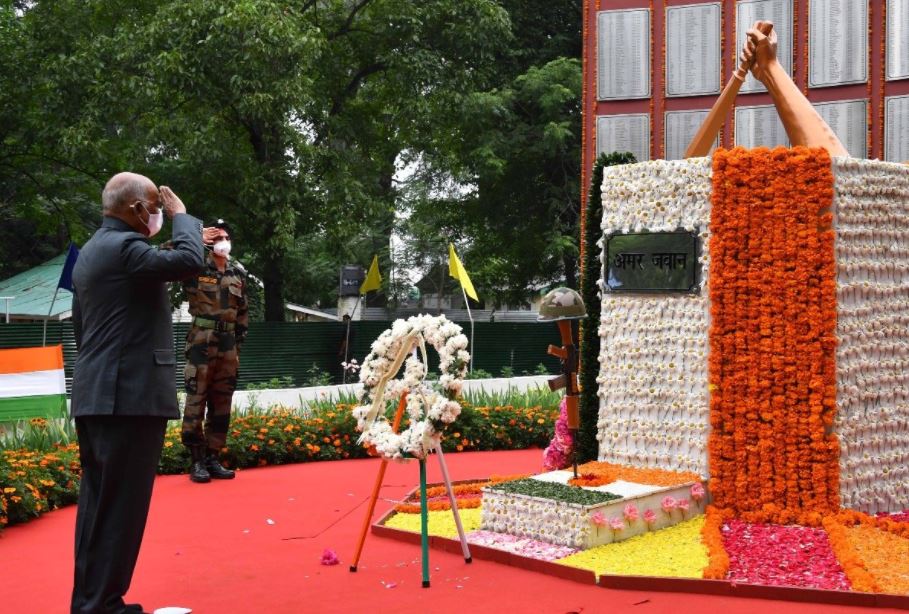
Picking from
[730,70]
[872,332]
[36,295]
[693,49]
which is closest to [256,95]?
[693,49]

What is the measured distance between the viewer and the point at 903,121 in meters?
17.2

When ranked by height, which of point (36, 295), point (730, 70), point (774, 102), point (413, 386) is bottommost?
point (413, 386)

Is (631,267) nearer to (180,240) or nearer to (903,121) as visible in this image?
(180,240)

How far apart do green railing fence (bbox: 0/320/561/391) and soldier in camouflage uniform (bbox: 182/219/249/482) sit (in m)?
6.42

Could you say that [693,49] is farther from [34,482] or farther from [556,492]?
[34,482]

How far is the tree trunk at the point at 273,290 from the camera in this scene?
877 inches

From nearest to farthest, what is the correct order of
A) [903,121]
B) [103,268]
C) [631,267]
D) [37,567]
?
[103,268], [37,567], [631,267], [903,121]

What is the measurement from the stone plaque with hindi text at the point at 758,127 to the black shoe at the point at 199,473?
11.5m

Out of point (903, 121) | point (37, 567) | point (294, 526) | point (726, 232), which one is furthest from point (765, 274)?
point (903, 121)

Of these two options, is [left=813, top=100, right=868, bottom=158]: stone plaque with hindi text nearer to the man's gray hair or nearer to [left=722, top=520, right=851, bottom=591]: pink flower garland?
[left=722, top=520, right=851, bottom=591]: pink flower garland

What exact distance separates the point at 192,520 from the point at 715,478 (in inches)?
150

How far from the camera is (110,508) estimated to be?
5039 mm

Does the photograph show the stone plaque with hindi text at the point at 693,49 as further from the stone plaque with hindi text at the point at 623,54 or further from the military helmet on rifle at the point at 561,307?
the military helmet on rifle at the point at 561,307

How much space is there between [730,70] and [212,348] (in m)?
11.7
